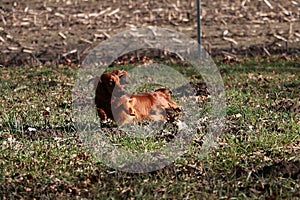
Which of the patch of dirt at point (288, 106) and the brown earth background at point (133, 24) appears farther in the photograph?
the brown earth background at point (133, 24)

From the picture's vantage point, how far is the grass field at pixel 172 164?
203 inches

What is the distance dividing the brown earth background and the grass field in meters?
6.38

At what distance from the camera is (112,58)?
49.5 feet

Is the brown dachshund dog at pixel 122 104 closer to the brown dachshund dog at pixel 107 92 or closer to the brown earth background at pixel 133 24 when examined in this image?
the brown dachshund dog at pixel 107 92

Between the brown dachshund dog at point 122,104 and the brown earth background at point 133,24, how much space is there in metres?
7.37

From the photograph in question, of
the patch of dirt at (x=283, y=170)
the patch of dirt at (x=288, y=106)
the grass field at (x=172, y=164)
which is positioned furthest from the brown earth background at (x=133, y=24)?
the patch of dirt at (x=283, y=170)

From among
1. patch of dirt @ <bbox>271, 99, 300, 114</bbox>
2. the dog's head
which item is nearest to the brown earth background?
patch of dirt @ <bbox>271, 99, 300, 114</bbox>

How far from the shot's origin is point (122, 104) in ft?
23.7

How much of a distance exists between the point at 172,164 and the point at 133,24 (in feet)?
37.9

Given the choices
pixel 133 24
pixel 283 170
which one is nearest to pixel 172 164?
pixel 283 170

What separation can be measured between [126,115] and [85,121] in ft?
1.86

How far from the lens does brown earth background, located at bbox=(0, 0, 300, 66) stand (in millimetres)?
15492

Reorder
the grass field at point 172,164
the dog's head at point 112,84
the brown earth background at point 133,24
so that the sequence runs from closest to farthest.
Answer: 1. the grass field at point 172,164
2. the dog's head at point 112,84
3. the brown earth background at point 133,24

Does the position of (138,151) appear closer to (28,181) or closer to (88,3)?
(28,181)
